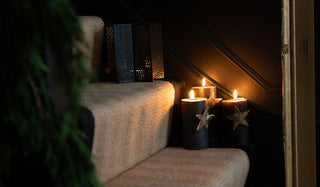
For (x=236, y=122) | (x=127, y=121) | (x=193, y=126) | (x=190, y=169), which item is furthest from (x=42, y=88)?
(x=236, y=122)

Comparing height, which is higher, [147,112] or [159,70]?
[159,70]

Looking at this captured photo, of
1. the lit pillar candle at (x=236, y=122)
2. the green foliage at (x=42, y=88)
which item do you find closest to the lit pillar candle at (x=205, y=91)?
the lit pillar candle at (x=236, y=122)

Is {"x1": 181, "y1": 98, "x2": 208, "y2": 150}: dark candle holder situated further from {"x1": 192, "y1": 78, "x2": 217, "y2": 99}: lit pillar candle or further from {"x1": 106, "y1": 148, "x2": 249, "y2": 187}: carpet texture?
{"x1": 192, "y1": 78, "x2": 217, "y2": 99}: lit pillar candle

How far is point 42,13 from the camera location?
759 mm

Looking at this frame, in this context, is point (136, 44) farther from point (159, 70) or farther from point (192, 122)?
point (192, 122)

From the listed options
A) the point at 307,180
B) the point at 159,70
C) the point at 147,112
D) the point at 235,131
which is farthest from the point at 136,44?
the point at 307,180

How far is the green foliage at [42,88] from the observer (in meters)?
0.73

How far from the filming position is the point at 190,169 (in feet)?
5.10

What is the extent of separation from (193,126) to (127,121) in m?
0.45

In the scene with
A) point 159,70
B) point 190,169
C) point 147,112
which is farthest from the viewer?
point 159,70

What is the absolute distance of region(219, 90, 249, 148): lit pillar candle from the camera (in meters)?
1.92

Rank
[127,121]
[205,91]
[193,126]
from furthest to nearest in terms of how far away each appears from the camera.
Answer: [205,91]
[193,126]
[127,121]

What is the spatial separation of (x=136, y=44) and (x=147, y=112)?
15.4 inches

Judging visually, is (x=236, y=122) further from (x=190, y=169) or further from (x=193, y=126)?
(x=190, y=169)
